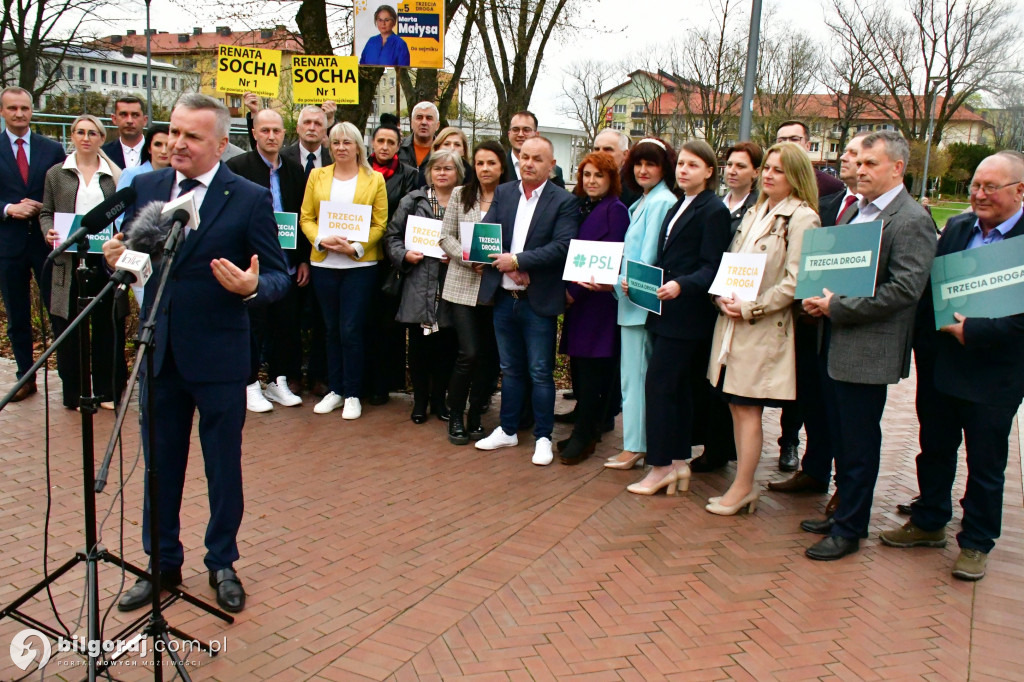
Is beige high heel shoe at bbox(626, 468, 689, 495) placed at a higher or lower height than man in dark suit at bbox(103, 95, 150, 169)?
lower

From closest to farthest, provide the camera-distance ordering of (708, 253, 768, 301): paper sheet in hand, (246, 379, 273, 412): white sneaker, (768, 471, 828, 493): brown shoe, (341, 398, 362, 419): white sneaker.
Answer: (708, 253, 768, 301): paper sheet in hand, (768, 471, 828, 493): brown shoe, (341, 398, 362, 419): white sneaker, (246, 379, 273, 412): white sneaker

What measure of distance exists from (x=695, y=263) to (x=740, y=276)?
0.41m

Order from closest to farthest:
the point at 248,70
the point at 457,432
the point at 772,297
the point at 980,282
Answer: the point at 980,282, the point at 772,297, the point at 457,432, the point at 248,70

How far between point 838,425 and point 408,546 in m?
2.74

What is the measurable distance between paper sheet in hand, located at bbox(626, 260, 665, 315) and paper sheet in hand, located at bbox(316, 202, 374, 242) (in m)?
2.37

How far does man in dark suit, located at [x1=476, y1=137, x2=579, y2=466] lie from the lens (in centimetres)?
597

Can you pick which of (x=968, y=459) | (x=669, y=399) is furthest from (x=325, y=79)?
(x=968, y=459)

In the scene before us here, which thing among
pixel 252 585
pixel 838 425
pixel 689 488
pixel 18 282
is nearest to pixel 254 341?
pixel 18 282

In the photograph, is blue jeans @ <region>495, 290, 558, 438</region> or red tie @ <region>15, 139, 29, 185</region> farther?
red tie @ <region>15, 139, 29, 185</region>

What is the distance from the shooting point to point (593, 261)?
571cm

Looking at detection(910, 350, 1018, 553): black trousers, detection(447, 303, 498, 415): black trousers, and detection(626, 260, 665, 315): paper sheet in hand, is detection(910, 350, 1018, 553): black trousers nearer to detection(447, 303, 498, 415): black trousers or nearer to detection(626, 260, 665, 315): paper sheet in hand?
detection(626, 260, 665, 315): paper sheet in hand

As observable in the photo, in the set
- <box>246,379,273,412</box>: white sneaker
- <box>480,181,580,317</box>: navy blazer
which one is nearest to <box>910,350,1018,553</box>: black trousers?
<box>480,181,580,317</box>: navy blazer

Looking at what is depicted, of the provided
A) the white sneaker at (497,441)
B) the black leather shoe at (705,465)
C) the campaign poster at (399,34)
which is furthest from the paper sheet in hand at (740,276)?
the campaign poster at (399,34)

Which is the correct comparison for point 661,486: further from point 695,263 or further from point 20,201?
point 20,201
